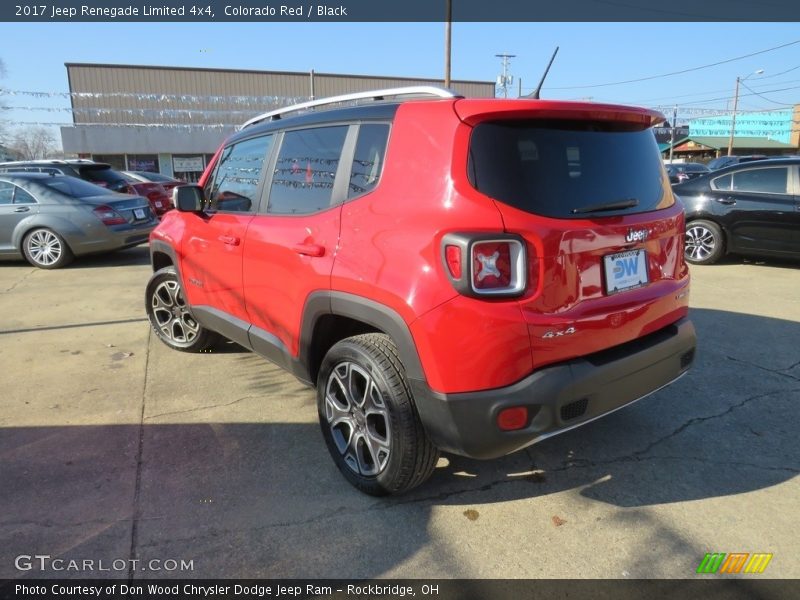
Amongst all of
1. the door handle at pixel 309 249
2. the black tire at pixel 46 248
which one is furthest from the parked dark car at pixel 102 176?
the door handle at pixel 309 249

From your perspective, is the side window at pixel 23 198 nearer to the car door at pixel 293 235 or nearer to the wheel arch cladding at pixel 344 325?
the car door at pixel 293 235

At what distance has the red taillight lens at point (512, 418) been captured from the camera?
2.18 meters

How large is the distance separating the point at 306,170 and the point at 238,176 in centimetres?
95

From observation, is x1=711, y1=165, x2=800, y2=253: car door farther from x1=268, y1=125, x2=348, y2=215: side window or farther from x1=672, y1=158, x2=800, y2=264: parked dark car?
x1=268, y1=125, x2=348, y2=215: side window

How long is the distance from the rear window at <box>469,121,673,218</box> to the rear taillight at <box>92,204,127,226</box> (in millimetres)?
8133

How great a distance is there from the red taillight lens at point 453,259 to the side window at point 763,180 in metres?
7.42

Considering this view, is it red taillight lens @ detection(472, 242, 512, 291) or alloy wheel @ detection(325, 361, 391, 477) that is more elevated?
red taillight lens @ detection(472, 242, 512, 291)

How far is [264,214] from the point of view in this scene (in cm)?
332

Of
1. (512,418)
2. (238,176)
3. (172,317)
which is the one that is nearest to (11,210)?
(172,317)

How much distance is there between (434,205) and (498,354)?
65 cm

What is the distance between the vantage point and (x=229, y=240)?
363 cm

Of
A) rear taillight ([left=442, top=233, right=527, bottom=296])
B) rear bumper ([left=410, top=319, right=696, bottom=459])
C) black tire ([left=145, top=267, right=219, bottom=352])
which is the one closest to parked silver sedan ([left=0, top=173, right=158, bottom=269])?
black tire ([left=145, top=267, right=219, bottom=352])

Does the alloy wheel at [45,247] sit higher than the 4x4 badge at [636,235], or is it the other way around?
the 4x4 badge at [636,235]

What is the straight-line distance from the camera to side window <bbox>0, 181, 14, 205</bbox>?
8.70 m
